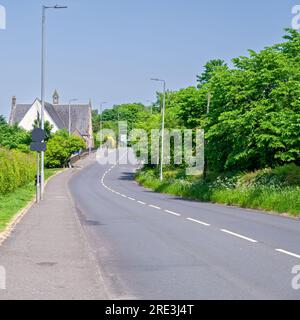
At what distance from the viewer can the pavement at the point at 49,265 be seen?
7.70 metres

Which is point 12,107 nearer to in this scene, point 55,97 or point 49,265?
point 55,97

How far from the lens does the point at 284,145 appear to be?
32000mm

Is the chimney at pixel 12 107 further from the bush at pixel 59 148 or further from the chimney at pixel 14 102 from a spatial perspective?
the bush at pixel 59 148

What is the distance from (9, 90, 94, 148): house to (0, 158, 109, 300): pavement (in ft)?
334

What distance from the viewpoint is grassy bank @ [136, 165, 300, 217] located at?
24.0 metres

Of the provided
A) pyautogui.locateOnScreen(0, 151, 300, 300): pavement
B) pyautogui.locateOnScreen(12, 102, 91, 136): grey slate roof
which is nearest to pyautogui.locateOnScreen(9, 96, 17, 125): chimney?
pyautogui.locateOnScreen(12, 102, 91, 136): grey slate roof

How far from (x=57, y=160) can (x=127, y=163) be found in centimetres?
2654

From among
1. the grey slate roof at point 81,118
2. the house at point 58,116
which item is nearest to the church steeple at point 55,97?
the house at point 58,116

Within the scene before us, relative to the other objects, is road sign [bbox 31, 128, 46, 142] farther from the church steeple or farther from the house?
the church steeple

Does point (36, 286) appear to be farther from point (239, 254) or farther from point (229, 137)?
→ point (229, 137)

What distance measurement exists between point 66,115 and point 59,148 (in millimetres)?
A: 51489

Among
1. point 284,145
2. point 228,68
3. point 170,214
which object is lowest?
Result: point 170,214

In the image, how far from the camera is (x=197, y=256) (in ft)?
37.2
